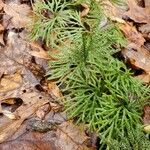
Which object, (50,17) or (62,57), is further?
(50,17)

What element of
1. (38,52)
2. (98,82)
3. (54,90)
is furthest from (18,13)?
(98,82)

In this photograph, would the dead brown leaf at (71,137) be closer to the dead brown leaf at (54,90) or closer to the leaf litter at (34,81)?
the leaf litter at (34,81)

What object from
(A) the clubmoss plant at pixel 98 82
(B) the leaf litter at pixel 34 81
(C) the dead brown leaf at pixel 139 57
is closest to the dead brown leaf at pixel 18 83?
(B) the leaf litter at pixel 34 81

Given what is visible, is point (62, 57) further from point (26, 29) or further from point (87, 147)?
point (87, 147)

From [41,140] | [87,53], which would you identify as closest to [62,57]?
[87,53]

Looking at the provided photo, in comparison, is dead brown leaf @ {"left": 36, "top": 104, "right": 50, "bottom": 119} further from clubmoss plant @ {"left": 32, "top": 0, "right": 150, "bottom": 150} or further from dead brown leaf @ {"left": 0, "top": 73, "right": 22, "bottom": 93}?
dead brown leaf @ {"left": 0, "top": 73, "right": 22, "bottom": 93}

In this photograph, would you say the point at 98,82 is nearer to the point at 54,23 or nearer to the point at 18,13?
the point at 54,23
